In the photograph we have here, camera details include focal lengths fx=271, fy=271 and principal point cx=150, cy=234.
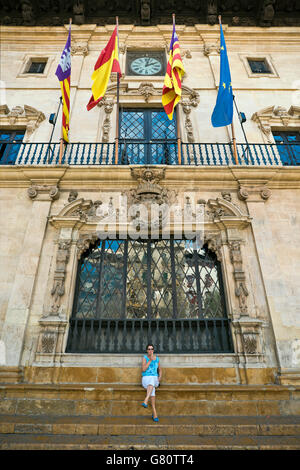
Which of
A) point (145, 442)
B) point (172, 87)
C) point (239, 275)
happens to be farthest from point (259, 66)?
point (145, 442)

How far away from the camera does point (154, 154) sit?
Answer: 28.6 feet

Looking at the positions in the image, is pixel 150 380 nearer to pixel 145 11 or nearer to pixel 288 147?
pixel 288 147

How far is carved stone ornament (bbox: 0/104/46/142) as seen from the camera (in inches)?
368

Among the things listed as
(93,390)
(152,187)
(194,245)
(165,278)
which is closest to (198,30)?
(152,187)

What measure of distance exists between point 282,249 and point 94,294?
4.66 meters

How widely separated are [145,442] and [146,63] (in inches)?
503

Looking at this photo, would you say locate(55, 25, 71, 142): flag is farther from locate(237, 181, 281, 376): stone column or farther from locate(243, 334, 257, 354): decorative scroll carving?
locate(243, 334, 257, 354): decorative scroll carving

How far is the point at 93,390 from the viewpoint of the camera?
4.91 meters

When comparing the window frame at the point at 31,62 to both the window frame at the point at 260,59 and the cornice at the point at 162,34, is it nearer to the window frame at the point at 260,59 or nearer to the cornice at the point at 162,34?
the cornice at the point at 162,34

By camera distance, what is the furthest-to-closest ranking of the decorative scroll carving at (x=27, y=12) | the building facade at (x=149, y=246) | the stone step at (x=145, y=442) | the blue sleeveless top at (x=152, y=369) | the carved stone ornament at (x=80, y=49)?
the decorative scroll carving at (x=27, y=12) < the carved stone ornament at (x=80, y=49) < the building facade at (x=149, y=246) < the blue sleeveless top at (x=152, y=369) < the stone step at (x=145, y=442)

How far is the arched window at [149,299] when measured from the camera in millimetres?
5895

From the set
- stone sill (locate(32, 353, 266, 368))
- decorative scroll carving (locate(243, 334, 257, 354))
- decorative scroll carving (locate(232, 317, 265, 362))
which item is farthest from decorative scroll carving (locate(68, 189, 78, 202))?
decorative scroll carving (locate(243, 334, 257, 354))

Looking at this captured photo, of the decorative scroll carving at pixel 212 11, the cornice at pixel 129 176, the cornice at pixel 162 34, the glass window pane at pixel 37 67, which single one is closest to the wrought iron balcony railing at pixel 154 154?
the cornice at pixel 129 176

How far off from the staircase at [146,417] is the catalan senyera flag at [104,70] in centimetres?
709
